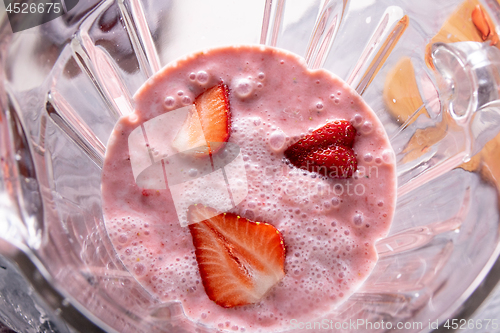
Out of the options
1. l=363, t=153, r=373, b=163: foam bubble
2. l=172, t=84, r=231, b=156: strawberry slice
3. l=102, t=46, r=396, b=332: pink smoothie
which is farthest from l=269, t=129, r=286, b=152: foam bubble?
l=363, t=153, r=373, b=163: foam bubble

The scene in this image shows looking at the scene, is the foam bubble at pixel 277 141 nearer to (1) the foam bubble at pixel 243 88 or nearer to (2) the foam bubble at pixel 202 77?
(1) the foam bubble at pixel 243 88

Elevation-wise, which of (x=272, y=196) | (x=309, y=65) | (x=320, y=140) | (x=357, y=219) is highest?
(x=309, y=65)

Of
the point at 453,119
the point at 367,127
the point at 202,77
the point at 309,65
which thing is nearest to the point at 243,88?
the point at 202,77

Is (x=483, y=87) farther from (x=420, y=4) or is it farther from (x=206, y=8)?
(x=206, y=8)

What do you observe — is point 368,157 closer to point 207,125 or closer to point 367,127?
point 367,127

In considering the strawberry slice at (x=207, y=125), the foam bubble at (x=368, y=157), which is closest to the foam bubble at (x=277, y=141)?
the strawberry slice at (x=207, y=125)

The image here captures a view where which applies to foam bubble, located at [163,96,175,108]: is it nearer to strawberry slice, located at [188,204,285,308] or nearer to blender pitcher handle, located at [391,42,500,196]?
strawberry slice, located at [188,204,285,308]
